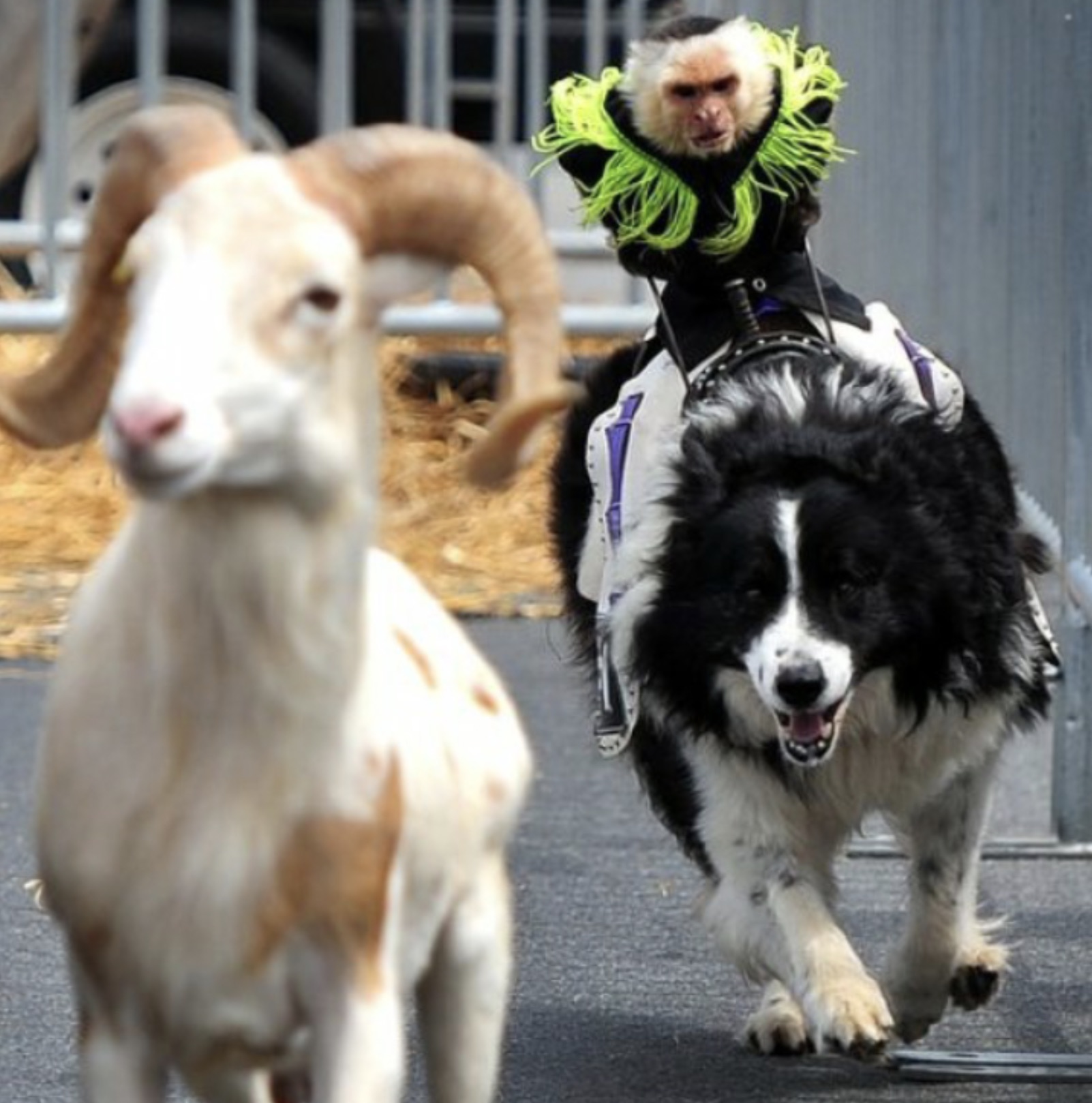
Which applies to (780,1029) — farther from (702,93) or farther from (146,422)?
(146,422)

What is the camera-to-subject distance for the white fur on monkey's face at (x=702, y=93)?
5.65 metres

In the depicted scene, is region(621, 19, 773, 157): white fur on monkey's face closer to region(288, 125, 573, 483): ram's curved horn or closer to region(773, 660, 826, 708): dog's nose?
region(773, 660, 826, 708): dog's nose

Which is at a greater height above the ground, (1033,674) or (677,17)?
(677,17)

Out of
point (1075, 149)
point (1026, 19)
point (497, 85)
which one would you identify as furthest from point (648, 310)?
point (1075, 149)

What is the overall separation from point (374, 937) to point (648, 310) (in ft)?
21.1

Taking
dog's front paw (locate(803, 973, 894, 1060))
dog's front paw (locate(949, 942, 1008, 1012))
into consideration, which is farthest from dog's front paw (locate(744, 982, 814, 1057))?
dog's front paw (locate(803, 973, 894, 1060))

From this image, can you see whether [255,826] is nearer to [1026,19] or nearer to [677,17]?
[677,17]

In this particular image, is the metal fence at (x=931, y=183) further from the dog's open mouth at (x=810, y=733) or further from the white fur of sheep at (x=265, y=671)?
the white fur of sheep at (x=265, y=671)

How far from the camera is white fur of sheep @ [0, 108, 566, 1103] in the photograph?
11.8 ft

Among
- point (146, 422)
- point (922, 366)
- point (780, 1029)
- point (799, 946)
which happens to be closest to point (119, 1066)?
point (146, 422)

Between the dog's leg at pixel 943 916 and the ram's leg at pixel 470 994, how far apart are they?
68.0 inches

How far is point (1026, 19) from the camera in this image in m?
7.25

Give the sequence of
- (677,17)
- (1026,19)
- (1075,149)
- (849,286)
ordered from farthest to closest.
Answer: (849,286)
(1026,19)
(1075,149)
(677,17)

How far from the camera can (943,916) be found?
19.0ft
